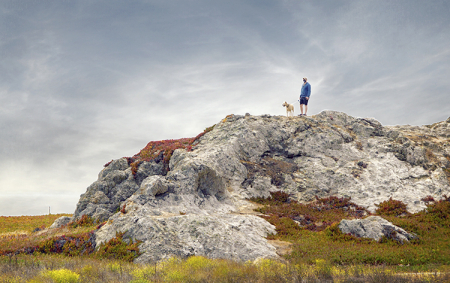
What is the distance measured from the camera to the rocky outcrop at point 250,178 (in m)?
17.4

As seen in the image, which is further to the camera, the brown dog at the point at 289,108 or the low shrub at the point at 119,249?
the brown dog at the point at 289,108

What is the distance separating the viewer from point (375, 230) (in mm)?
19344

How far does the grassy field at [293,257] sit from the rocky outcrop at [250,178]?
141 centimetres

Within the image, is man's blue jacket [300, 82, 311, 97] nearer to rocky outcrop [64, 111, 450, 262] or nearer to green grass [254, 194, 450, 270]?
rocky outcrop [64, 111, 450, 262]

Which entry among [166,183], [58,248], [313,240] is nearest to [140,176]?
[166,183]

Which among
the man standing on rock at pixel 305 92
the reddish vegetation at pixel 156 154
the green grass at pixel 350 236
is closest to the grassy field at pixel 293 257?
the green grass at pixel 350 236

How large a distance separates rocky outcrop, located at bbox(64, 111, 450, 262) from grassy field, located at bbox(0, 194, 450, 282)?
1.41m

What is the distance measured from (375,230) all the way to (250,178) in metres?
13.3

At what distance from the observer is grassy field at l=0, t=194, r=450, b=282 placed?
1031cm

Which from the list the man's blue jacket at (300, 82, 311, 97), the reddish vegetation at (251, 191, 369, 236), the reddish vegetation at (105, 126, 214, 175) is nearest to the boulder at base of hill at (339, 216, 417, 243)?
the reddish vegetation at (251, 191, 369, 236)

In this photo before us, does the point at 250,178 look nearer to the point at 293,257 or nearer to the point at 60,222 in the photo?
the point at 293,257

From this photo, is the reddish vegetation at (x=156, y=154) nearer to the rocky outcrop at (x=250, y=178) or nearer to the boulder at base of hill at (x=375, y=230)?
the rocky outcrop at (x=250, y=178)

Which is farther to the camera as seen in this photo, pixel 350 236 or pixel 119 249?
pixel 350 236

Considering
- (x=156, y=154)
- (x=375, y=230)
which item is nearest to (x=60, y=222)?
(x=156, y=154)
